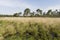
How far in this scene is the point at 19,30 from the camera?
14930 mm

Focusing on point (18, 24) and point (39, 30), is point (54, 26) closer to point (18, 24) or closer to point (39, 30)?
point (39, 30)

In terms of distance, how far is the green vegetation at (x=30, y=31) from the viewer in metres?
13.6

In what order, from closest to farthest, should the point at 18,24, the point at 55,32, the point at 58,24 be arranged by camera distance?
the point at 55,32 → the point at 58,24 → the point at 18,24

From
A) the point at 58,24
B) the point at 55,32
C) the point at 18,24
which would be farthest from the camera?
the point at 18,24

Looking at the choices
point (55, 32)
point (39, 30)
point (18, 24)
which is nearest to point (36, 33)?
point (39, 30)

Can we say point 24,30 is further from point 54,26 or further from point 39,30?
point 54,26

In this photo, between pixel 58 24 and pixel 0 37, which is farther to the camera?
pixel 58 24

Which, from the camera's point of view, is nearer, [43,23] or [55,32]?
[55,32]

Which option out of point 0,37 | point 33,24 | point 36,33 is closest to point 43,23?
point 33,24

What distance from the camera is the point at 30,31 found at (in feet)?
48.0

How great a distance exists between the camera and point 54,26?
1501 centimetres

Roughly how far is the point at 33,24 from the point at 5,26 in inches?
98.2

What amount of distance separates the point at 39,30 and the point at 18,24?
264 centimetres

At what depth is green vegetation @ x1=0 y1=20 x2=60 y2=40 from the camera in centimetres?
1362
